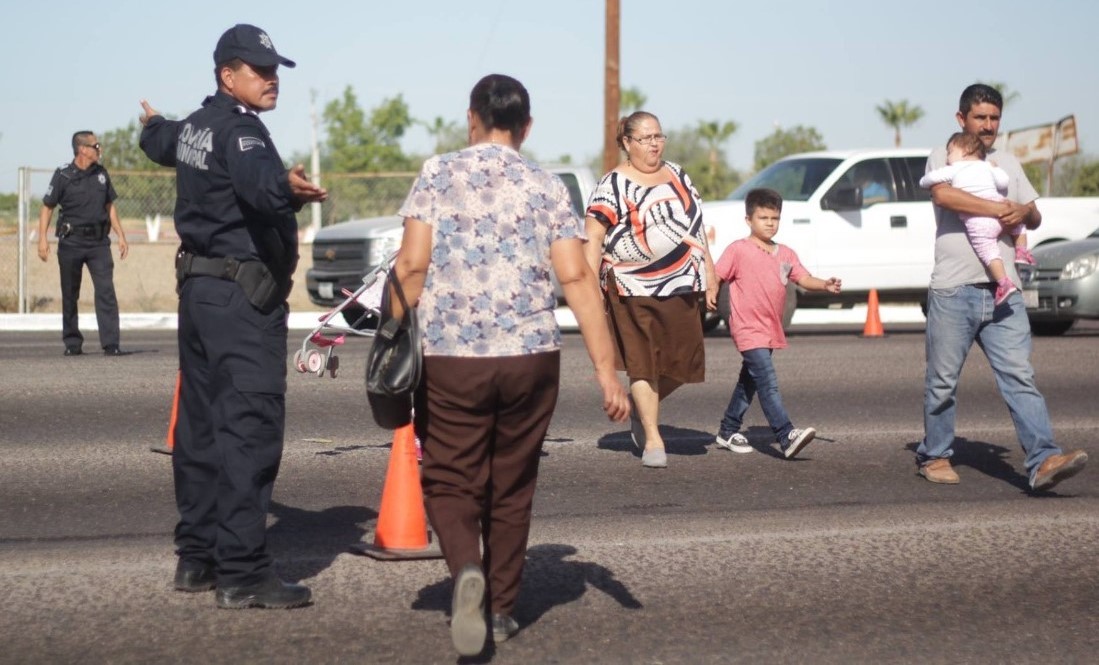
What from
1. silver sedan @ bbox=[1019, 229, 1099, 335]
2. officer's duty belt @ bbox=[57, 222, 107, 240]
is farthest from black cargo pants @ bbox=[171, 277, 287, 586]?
silver sedan @ bbox=[1019, 229, 1099, 335]

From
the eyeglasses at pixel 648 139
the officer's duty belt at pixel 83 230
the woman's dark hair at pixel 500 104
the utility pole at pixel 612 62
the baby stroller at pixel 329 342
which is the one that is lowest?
the baby stroller at pixel 329 342

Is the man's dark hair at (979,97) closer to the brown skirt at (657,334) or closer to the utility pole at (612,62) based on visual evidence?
the brown skirt at (657,334)

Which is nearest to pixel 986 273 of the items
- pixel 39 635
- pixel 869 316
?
pixel 39 635

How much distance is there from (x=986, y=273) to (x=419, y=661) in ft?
13.2

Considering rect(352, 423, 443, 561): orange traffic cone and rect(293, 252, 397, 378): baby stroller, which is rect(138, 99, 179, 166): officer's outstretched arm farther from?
rect(293, 252, 397, 378): baby stroller

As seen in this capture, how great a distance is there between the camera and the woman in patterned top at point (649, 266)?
858 centimetres

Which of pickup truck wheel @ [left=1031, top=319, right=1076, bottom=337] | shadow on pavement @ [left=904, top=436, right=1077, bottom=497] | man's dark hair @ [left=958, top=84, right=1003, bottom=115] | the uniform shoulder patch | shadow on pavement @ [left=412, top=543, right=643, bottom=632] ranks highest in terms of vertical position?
man's dark hair @ [left=958, top=84, right=1003, bottom=115]

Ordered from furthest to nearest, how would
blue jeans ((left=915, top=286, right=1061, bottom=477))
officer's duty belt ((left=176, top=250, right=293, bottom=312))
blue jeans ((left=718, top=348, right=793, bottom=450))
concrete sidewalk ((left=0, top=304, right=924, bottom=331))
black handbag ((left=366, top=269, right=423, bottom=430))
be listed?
concrete sidewalk ((left=0, top=304, right=924, bottom=331)) → blue jeans ((left=718, top=348, right=793, bottom=450)) → blue jeans ((left=915, top=286, right=1061, bottom=477)) → officer's duty belt ((left=176, top=250, right=293, bottom=312)) → black handbag ((left=366, top=269, right=423, bottom=430))

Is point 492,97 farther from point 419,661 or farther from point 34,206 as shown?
point 34,206

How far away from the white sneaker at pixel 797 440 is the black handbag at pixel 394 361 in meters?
4.16

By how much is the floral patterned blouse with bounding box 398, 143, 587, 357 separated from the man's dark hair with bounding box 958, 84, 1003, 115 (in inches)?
142

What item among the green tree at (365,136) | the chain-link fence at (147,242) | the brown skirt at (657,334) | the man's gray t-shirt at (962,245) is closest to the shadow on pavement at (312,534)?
the brown skirt at (657,334)

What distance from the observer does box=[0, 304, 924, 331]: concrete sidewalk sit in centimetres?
1992

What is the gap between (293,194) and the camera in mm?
5043
